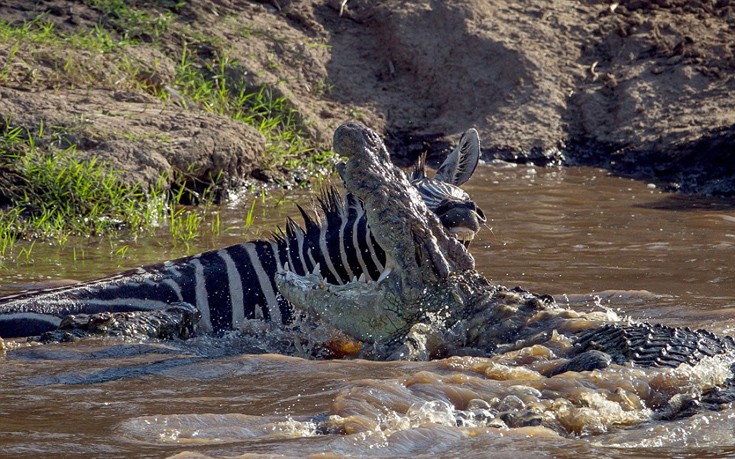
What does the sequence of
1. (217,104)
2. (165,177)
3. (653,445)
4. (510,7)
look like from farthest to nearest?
(510,7)
(217,104)
(165,177)
(653,445)

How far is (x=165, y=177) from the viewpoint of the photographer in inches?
337

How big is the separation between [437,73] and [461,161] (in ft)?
17.9

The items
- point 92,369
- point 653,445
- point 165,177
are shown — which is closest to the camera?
point 653,445

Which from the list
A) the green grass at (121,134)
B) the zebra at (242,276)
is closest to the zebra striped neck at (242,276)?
the zebra at (242,276)

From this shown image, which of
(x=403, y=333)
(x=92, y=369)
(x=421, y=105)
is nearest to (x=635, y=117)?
(x=421, y=105)

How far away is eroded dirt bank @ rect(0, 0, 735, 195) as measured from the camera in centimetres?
937

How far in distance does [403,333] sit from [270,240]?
4.25 feet

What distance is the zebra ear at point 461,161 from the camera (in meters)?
6.18

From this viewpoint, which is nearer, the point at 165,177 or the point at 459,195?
the point at 459,195

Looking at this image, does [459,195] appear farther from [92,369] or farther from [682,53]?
[682,53]

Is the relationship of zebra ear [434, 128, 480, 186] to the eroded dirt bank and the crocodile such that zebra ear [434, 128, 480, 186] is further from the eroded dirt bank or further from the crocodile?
the eroded dirt bank

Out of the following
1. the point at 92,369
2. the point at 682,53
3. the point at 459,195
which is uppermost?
the point at 682,53

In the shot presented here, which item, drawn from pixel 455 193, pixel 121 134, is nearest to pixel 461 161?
pixel 455 193

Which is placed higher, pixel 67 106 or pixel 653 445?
pixel 67 106
